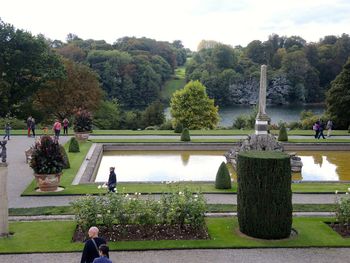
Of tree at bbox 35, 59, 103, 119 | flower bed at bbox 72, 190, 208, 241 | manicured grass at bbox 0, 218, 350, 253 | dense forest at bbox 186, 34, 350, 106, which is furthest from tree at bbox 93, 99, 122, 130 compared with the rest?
dense forest at bbox 186, 34, 350, 106

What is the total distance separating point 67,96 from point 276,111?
45568 mm

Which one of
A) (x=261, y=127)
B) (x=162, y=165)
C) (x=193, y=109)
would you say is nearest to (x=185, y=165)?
(x=162, y=165)

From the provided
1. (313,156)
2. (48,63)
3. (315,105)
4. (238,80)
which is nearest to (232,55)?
(238,80)

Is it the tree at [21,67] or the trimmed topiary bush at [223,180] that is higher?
the tree at [21,67]

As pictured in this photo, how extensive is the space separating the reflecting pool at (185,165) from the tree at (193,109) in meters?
16.3

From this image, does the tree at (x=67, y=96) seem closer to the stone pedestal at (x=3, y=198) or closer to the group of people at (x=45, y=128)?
the group of people at (x=45, y=128)

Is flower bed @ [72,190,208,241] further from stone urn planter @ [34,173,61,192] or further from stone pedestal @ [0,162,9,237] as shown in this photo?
stone urn planter @ [34,173,61,192]

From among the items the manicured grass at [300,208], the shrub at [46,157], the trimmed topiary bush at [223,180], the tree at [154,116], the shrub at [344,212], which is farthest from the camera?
the tree at [154,116]

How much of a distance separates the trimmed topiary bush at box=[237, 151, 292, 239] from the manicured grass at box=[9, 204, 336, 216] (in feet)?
Answer: 8.75

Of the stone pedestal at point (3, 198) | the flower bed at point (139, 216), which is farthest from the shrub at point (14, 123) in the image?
the flower bed at point (139, 216)

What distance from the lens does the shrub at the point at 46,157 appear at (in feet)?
57.0

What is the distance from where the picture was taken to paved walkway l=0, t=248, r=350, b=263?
1109 centimetres

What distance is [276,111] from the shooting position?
82.2 m

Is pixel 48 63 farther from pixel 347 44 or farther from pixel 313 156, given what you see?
pixel 347 44
